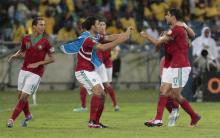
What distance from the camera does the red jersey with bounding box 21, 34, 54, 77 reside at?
17.2m

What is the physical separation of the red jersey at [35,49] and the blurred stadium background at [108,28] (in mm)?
11207

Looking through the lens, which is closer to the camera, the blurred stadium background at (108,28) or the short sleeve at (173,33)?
the short sleeve at (173,33)

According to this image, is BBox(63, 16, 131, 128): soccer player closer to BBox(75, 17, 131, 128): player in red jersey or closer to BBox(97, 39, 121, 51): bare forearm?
BBox(75, 17, 131, 128): player in red jersey

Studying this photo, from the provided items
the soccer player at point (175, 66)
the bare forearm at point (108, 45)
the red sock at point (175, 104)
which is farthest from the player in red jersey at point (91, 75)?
the red sock at point (175, 104)

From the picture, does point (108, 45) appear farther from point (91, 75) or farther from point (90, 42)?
point (91, 75)

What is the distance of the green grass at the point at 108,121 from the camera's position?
14.8 meters

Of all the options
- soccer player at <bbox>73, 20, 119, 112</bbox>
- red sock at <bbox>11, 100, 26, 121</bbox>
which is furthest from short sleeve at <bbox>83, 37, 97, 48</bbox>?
soccer player at <bbox>73, 20, 119, 112</bbox>

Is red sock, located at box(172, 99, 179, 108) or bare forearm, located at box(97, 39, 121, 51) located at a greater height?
bare forearm, located at box(97, 39, 121, 51)

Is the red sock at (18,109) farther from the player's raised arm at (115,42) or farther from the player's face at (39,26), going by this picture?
the player's raised arm at (115,42)

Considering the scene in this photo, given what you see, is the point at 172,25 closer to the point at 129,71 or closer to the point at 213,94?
the point at 213,94

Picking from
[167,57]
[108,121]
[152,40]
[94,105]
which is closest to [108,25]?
[108,121]

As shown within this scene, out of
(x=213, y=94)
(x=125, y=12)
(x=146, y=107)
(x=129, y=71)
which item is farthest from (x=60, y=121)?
(x=125, y=12)

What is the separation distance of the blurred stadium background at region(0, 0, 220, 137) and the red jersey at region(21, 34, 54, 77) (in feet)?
36.8

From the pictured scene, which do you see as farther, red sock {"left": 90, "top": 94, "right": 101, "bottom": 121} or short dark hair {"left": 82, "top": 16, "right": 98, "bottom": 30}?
short dark hair {"left": 82, "top": 16, "right": 98, "bottom": 30}
